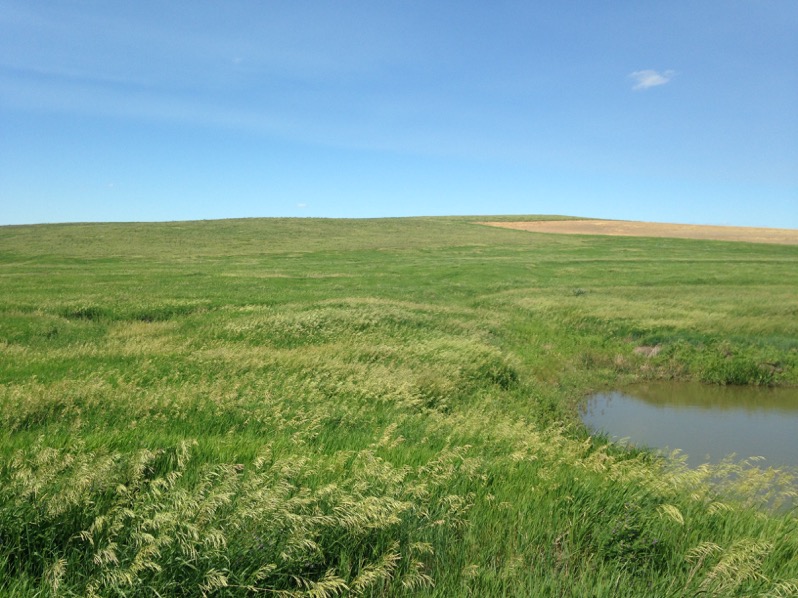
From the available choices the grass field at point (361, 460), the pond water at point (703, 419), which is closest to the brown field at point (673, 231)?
the grass field at point (361, 460)

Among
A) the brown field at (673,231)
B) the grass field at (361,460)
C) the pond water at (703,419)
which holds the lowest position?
the pond water at (703,419)

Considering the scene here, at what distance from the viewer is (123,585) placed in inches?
127

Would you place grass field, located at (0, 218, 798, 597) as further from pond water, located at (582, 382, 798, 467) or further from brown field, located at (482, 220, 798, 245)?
brown field, located at (482, 220, 798, 245)

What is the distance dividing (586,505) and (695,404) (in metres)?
10.6

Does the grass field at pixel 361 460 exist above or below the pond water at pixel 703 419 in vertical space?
above

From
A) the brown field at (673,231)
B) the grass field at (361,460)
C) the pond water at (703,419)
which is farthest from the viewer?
the brown field at (673,231)

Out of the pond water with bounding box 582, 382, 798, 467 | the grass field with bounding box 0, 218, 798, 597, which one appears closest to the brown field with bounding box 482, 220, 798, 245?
the grass field with bounding box 0, 218, 798, 597

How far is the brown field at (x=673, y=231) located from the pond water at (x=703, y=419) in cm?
6448

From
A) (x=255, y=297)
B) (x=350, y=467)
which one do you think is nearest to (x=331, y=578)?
(x=350, y=467)

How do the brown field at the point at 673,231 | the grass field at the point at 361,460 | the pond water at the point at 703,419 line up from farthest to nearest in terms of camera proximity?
the brown field at the point at 673,231, the pond water at the point at 703,419, the grass field at the point at 361,460

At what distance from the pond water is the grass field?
2.59ft

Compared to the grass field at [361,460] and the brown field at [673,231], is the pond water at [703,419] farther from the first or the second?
the brown field at [673,231]

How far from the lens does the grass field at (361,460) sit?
358 cm

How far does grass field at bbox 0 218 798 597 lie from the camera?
11.8 feet
